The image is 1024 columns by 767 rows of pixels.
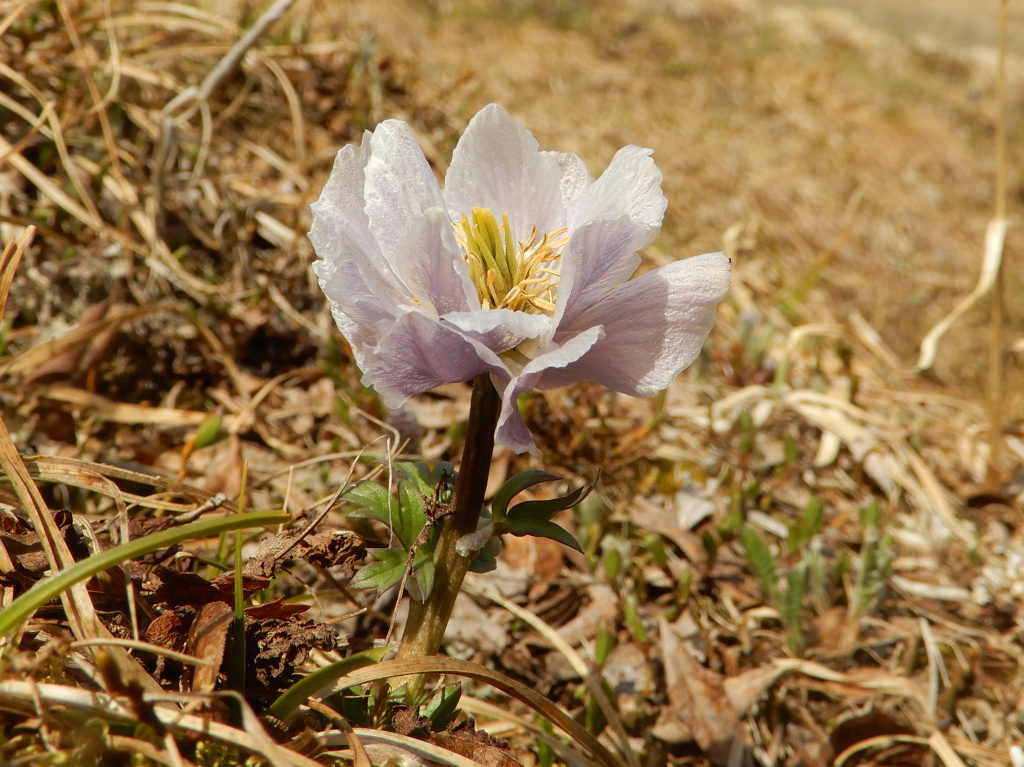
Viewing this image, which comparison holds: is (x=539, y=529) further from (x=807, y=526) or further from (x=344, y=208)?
(x=807, y=526)

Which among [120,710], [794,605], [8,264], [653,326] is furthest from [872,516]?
[8,264]

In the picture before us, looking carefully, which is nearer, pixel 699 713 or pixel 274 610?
pixel 274 610

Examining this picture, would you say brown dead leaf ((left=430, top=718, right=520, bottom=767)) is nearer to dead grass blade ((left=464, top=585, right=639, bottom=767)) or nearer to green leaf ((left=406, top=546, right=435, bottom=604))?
green leaf ((left=406, top=546, right=435, bottom=604))

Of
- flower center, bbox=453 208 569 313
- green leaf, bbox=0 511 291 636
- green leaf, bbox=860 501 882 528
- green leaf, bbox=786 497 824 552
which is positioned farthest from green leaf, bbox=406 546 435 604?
green leaf, bbox=860 501 882 528

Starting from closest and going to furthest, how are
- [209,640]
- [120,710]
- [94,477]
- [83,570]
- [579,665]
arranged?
[83,570], [120,710], [209,640], [94,477], [579,665]

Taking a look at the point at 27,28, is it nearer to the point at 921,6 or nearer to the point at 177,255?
the point at 177,255

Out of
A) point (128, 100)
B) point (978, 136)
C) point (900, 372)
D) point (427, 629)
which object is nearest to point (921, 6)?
point (978, 136)
